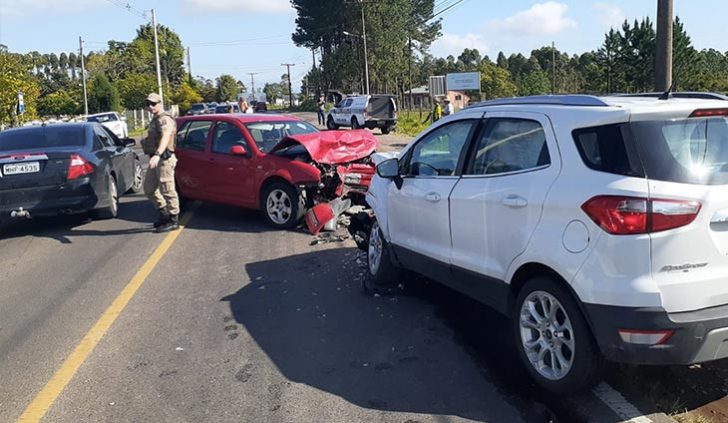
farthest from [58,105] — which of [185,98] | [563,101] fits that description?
[563,101]

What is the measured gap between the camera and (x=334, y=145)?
9.30 meters

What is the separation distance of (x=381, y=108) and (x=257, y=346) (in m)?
30.8

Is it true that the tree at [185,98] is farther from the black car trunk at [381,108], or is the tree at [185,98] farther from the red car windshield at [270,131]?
the red car windshield at [270,131]

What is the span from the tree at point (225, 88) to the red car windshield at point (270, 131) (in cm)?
10272

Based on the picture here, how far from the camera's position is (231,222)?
33.6ft

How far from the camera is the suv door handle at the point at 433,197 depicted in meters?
5.09

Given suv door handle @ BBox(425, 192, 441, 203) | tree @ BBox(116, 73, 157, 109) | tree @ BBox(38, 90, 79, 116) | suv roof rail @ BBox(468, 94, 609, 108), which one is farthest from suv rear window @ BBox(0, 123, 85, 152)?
tree @ BBox(38, 90, 79, 116)

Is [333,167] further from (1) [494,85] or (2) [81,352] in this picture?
(1) [494,85]

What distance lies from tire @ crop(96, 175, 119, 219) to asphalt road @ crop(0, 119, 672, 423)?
7.47ft

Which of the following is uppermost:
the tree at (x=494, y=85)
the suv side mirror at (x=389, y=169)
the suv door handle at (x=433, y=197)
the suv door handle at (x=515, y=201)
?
the tree at (x=494, y=85)

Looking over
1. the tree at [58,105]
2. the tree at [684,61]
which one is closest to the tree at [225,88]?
the tree at [58,105]

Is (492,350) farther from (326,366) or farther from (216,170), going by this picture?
(216,170)

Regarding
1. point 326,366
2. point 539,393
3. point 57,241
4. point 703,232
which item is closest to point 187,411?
point 326,366

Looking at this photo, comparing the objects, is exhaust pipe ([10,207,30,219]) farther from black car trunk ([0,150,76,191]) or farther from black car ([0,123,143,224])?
black car trunk ([0,150,76,191])
